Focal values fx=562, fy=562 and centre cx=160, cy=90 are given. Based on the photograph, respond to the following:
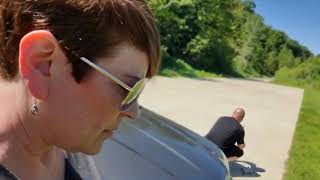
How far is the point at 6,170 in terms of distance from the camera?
1003 mm

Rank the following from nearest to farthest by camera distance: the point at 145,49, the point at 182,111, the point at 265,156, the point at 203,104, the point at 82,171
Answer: the point at 145,49 < the point at 82,171 < the point at 265,156 < the point at 182,111 < the point at 203,104

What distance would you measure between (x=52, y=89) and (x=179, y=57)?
125 ft

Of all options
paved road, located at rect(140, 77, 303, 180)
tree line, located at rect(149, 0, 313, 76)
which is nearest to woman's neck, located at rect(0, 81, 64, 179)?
paved road, located at rect(140, 77, 303, 180)

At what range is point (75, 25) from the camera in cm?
104

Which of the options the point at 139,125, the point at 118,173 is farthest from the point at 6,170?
the point at 139,125

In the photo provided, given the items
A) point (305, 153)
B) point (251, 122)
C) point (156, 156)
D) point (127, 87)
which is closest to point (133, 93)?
point (127, 87)

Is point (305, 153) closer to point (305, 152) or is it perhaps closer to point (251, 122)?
point (305, 152)

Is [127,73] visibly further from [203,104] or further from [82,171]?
[203,104]

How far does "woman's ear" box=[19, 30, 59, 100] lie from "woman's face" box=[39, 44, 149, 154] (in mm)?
15

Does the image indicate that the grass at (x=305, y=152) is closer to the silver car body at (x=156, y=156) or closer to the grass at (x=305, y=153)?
the grass at (x=305, y=153)

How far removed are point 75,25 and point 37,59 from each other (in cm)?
9

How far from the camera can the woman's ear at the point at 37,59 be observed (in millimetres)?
1017

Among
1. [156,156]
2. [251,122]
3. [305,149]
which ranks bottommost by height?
[251,122]

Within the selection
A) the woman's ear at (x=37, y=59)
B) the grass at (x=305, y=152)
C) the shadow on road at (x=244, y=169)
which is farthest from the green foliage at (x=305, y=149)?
the woman's ear at (x=37, y=59)
